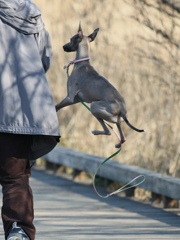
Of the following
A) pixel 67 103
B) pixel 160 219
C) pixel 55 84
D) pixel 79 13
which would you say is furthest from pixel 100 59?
pixel 67 103

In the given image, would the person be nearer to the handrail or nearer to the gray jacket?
the gray jacket

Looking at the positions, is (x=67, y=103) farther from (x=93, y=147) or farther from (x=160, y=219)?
(x=93, y=147)

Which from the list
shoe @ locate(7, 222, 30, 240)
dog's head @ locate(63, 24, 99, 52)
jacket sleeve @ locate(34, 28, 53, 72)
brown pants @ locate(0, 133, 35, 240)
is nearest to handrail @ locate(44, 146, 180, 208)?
dog's head @ locate(63, 24, 99, 52)

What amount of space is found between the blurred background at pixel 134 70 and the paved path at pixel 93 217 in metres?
0.84

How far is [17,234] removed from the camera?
6371 mm

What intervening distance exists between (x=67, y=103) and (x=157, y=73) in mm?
5066

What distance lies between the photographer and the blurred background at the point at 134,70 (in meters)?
11.0

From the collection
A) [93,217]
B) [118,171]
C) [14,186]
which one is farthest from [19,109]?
[118,171]

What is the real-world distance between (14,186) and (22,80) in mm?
696

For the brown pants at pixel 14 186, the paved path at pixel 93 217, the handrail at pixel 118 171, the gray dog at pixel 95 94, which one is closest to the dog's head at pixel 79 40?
the gray dog at pixel 95 94

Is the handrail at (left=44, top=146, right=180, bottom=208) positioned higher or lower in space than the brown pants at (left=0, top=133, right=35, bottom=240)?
lower

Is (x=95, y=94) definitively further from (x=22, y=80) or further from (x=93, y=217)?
(x=93, y=217)

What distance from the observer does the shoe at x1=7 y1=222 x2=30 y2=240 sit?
6.36 metres

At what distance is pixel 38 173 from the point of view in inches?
541
